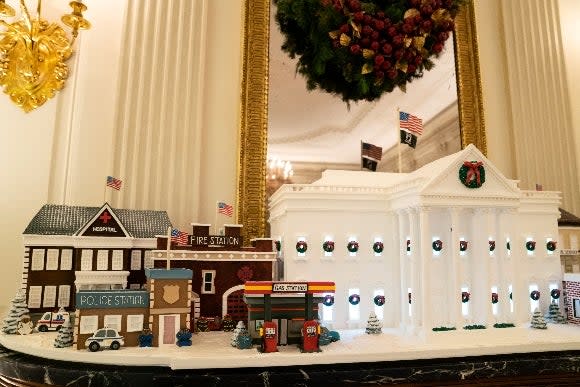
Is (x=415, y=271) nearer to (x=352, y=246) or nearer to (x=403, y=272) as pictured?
(x=403, y=272)

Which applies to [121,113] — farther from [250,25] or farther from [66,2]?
[250,25]

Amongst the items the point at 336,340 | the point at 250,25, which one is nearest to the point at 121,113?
the point at 250,25

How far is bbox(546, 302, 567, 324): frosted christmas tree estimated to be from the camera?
7344mm

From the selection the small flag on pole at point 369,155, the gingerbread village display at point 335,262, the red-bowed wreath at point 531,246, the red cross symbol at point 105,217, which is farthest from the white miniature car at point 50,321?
the red-bowed wreath at point 531,246

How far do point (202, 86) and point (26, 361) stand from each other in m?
5.36

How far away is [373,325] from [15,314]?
16.2 feet

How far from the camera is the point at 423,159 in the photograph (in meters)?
9.05

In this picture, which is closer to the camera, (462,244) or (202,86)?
(462,244)

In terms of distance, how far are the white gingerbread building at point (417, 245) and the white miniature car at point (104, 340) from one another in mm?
2631

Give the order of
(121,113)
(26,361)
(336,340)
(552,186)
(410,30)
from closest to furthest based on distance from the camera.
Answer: (26,361) → (336,340) → (121,113) → (410,30) → (552,186)

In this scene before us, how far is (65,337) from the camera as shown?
527 cm

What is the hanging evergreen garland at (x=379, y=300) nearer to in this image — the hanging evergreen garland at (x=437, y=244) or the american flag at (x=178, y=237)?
the hanging evergreen garland at (x=437, y=244)

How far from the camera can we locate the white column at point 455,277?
650 centimetres

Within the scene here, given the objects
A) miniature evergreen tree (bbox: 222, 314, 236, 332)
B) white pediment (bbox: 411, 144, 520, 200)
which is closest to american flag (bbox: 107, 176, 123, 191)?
miniature evergreen tree (bbox: 222, 314, 236, 332)
